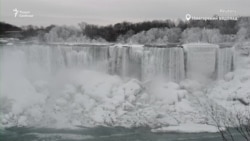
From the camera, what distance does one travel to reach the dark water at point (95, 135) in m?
2.95

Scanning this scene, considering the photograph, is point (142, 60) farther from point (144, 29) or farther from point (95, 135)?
point (95, 135)

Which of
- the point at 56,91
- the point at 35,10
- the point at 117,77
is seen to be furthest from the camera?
the point at 117,77

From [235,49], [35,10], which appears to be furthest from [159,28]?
[35,10]

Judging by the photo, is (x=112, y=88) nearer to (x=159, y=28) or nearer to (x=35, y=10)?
(x=159, y=28)

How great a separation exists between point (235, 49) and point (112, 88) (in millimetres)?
982

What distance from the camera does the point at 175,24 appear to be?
3.23 meters

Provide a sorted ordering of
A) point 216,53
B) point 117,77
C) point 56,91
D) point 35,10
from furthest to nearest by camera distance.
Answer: point 216,53 → point 117,77 → point 56,91 → point 35,10

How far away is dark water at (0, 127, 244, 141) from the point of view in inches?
116

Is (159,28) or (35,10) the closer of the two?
(35,10)

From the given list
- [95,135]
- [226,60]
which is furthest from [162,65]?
Result: [95,135]

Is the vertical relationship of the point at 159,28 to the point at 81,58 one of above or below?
above

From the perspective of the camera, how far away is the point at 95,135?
311 centimetres

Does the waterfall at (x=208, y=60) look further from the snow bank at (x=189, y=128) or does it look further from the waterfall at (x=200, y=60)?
the snow bank at (x=189, y=128)

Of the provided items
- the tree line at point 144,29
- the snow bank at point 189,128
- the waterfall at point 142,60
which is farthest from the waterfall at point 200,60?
the snow bank at point 189,128
